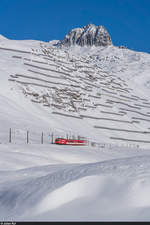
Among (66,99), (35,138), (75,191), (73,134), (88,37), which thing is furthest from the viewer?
(88,37)

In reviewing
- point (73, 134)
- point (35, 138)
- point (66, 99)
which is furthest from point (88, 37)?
point (35, 138)

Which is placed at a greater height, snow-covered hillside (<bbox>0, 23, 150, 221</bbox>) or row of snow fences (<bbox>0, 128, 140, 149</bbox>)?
snow-covered hillside (<bbox>0, 23, 150, 221</bbox>)

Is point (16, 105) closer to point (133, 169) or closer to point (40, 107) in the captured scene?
point (40, 107)

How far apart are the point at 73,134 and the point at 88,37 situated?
112504 mm

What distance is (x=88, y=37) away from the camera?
150500 mm

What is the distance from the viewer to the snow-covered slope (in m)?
52.0

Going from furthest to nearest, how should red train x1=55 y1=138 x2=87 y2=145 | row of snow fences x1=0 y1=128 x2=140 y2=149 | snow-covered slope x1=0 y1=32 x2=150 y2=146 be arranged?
snow-covered slope x1=0 y1=32 x2=150 y2=146, row of snow fences x1=0 y1=128 x2=140 y2=149, red train x1=55 y1=138 x2=87 y2=145

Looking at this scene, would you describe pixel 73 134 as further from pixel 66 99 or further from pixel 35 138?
pixel 66 99

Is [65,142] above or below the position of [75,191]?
below

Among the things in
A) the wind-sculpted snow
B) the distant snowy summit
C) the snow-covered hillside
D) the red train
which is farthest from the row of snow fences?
the distant snowy summit

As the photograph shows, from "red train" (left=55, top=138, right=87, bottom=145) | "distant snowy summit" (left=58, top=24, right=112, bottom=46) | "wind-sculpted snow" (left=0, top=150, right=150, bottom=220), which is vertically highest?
"distant snowy summit" (left=58, top=24, right=112, bottom=46)

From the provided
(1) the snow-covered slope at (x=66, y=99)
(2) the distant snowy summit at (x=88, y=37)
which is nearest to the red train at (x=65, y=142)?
(1) the snow-covered slope at (x=66, y=99)

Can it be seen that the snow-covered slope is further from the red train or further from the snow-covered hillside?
the red train

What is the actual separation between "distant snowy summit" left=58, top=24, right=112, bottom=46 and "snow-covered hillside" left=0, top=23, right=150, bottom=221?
1412 cm
